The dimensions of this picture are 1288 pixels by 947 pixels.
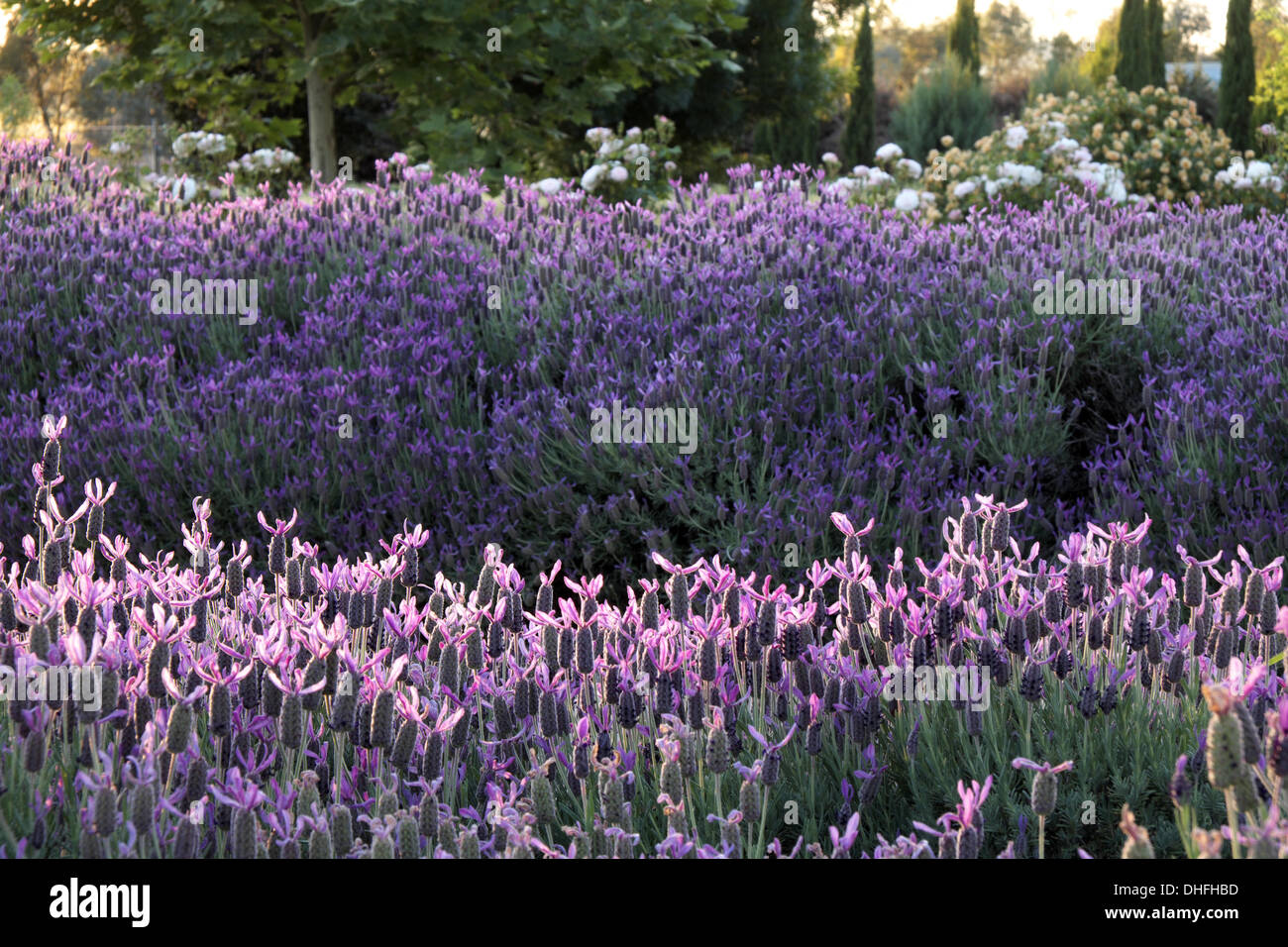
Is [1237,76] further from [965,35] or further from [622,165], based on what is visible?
[622,165]

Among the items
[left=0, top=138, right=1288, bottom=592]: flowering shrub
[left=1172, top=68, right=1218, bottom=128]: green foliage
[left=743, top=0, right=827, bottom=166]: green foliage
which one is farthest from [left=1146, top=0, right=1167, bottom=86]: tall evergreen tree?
[left=0, top=138, right=1288, bottom=592]: flowering shrub

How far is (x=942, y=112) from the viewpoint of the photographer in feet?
91.7

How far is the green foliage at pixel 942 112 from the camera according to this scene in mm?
27641

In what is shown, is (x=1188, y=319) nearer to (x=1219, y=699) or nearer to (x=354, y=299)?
(x=354, y=299)

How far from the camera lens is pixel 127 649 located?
2.14m

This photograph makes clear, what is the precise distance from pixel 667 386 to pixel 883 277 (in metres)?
1.27

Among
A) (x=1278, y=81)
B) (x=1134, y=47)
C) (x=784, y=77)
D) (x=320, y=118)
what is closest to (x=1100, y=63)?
(x=1134, y=47)

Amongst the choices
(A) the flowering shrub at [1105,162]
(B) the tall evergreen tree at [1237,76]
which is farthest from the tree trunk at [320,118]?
(B) the tall evergreen tree at [1237,76]

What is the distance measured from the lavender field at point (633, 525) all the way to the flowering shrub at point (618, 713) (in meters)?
0.01

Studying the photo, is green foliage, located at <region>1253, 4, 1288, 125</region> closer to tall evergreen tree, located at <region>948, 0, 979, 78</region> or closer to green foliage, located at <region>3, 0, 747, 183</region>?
tall evergreen tree, located at <region>948, 0, 979, 78</region>

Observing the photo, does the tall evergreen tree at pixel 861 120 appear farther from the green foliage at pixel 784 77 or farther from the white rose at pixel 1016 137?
the white rose at pixel 1016 137

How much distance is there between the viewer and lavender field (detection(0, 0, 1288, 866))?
76.4 inches

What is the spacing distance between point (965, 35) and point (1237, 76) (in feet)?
29.3
